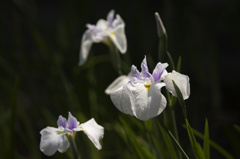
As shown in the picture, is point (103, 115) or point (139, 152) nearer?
point (139, 152)

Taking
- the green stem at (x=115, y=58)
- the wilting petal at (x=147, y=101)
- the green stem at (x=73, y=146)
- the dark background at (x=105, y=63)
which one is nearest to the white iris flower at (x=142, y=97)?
the wilting petal at (x=147, y=101)

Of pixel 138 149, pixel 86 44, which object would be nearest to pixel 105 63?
pixel 86 44

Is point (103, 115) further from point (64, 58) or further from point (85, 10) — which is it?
point (85, 10)

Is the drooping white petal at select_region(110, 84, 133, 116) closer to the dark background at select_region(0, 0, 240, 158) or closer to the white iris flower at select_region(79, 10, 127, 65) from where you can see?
the white iris flower at select_region(79, 10, 127, 65)

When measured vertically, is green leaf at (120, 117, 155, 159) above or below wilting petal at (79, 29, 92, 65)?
below

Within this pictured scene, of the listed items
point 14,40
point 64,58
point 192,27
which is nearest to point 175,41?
point 192,27

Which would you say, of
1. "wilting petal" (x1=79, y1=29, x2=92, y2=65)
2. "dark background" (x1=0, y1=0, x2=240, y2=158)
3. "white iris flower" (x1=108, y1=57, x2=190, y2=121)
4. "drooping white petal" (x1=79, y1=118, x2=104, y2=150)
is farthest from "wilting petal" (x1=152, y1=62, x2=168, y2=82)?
"dark background" (x1=0, y1=0, x2=240, y2=158)
